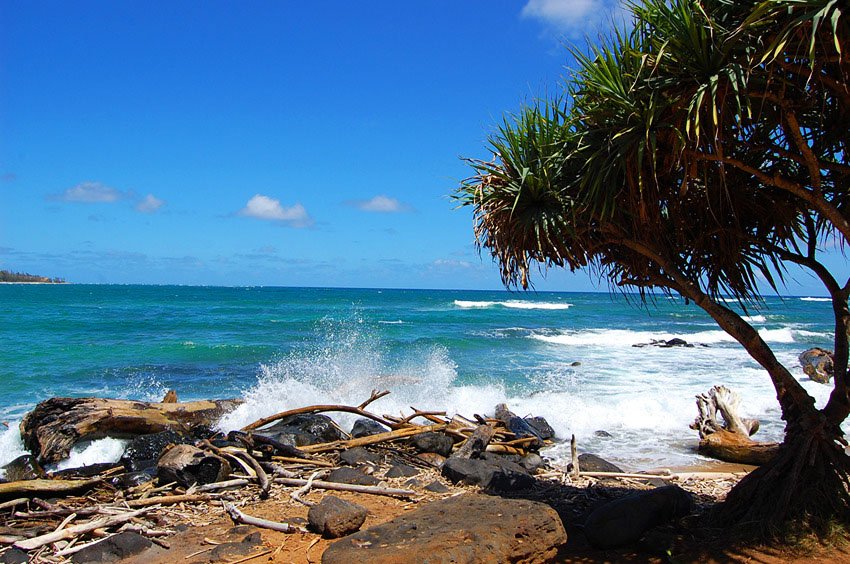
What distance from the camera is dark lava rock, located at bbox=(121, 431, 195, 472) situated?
23.1 feet

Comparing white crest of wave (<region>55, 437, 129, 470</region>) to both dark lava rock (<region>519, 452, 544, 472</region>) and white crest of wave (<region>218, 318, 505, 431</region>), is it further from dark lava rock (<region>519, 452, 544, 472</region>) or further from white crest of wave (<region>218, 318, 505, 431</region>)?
dark lava rock (<region>519, 452, 544, 472</region>)

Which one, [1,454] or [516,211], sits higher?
[516,211]

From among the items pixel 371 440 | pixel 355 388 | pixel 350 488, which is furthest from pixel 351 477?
pixel 355 388

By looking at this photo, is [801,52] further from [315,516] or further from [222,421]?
[222,421]

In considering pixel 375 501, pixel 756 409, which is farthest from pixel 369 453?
pixel 756 409

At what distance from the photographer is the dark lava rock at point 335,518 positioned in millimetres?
4703

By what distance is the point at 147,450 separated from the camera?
746 cm

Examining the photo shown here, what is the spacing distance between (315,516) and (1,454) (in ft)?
20.7

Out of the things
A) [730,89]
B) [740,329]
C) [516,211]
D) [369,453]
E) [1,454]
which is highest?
[730,89]

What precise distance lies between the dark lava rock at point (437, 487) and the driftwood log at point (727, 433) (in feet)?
→ 14.7


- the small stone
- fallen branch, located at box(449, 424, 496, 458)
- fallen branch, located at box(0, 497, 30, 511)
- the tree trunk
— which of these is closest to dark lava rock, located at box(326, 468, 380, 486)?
fallen branch, located at box(449, 424, 496, 458)

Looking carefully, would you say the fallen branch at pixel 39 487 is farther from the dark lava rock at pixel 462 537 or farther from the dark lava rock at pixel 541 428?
the dark lava rock at pixel 541 428

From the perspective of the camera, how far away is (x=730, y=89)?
370 cm

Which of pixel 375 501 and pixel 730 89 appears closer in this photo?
pixel 730 89
